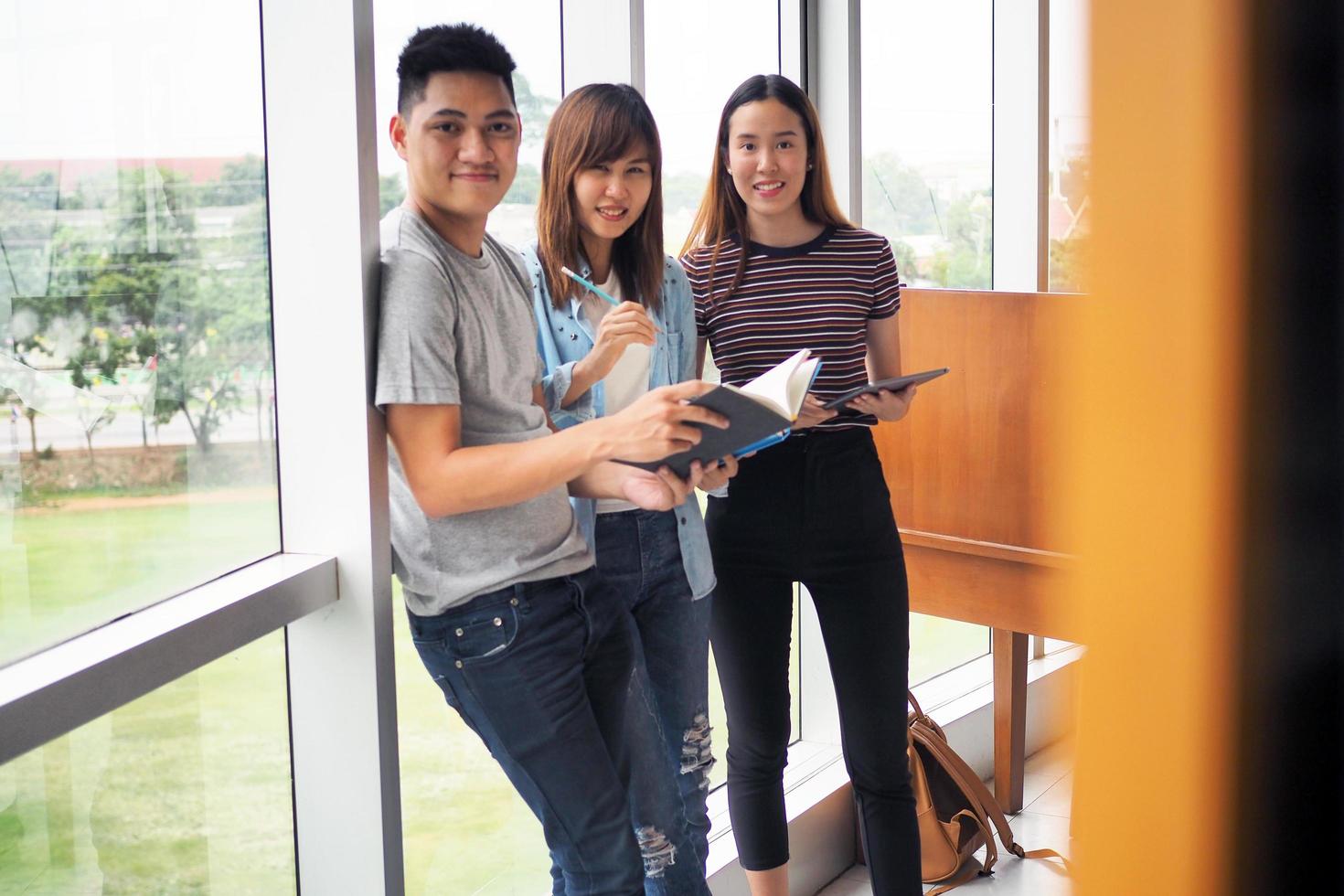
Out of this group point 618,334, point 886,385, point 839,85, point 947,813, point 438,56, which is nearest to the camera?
point 438,56

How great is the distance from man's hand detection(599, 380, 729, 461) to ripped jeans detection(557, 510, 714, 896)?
12.6 inches

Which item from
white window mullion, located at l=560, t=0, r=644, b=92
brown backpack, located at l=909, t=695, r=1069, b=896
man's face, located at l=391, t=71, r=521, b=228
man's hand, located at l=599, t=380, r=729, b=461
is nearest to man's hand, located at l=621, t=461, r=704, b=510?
man's hand, located at l=599, t=380, r=729, b=461

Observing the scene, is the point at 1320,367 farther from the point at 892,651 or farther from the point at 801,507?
the point at 892,651

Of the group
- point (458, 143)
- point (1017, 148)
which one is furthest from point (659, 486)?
point (1017, 148)

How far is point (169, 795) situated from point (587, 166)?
3.44ft

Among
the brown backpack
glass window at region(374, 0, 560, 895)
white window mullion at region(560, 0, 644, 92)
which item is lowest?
the brown backpack

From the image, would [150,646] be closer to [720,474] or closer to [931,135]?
[720,474]

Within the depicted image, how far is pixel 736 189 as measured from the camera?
2164 mm

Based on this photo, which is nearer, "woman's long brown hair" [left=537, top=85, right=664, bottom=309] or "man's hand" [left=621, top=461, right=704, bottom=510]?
"man's hand" [left=621, top=461, right=704, bottom=510]

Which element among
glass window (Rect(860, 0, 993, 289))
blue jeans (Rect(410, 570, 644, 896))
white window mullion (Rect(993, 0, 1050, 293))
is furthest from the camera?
white window mullion (Rect(993, 0, 1050, 293))

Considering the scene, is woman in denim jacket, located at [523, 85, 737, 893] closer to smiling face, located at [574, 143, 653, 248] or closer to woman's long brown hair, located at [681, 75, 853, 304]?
smiling face, located at [574, 143, 653, 248]

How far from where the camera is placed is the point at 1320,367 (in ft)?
0.62

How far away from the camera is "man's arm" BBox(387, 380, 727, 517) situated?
1.37m

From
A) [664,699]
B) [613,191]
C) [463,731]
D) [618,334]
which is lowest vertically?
[463,731]
